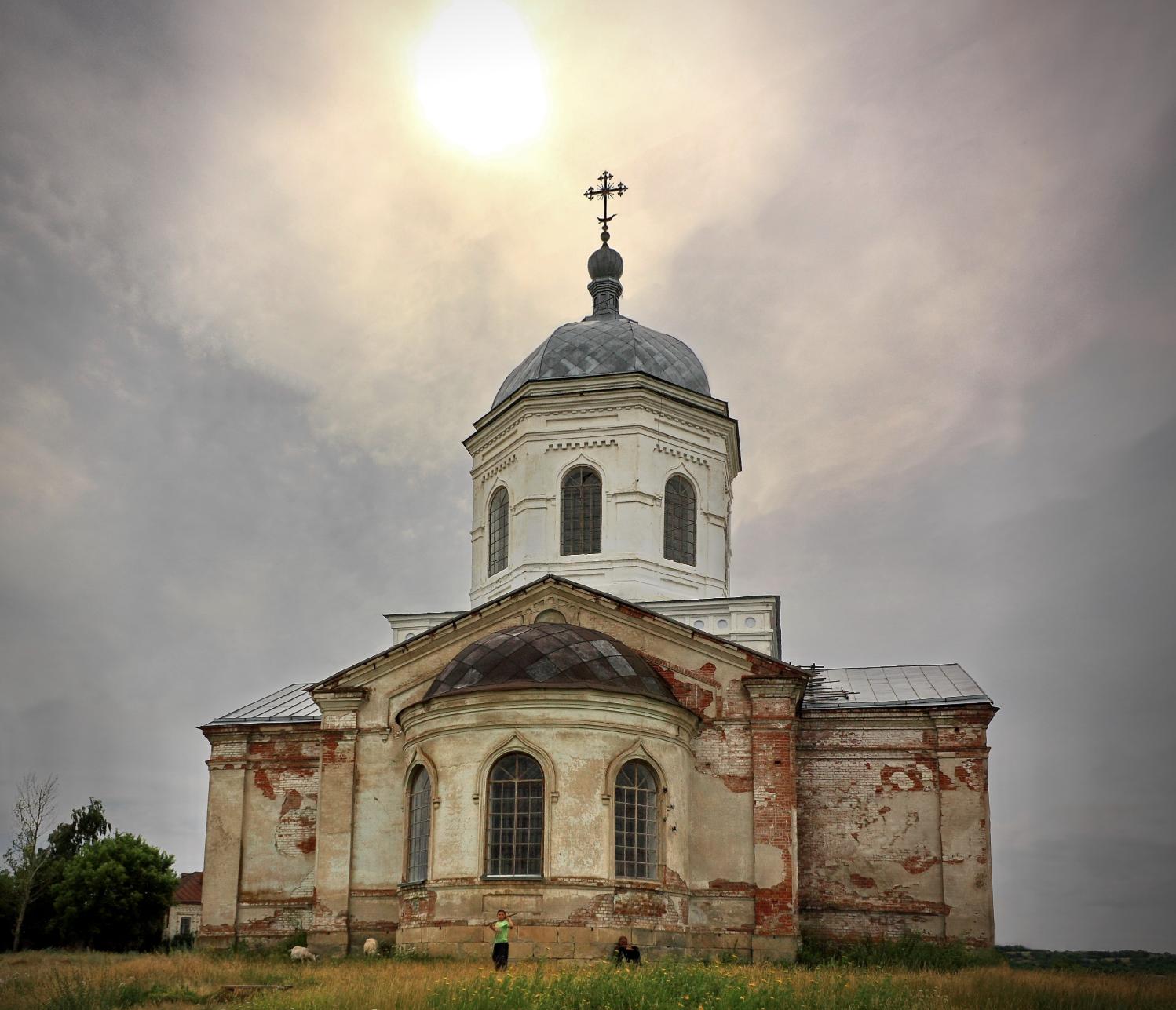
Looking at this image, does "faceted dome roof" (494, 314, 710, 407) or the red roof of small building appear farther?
the red roof of small building

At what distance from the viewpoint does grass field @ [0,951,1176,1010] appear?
12242mm

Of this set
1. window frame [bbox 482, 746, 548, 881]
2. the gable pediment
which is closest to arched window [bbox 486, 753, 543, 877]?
window frame [bbox 482, 746, 548, 881]

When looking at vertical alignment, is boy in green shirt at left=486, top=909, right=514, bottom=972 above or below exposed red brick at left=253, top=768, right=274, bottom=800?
below

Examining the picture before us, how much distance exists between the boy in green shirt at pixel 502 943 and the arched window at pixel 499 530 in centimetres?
995

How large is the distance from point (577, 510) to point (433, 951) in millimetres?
9769

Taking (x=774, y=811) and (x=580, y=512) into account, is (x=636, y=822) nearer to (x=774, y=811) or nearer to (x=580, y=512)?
(x=774, y=811)

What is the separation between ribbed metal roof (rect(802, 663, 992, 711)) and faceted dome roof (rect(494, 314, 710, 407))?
680 centimetres

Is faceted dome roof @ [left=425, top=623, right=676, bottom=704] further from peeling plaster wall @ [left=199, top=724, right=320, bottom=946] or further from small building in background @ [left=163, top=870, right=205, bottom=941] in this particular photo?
small building in background @ [left=163, top=870, right=205, bottom=941]

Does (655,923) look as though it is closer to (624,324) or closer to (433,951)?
(433,951)

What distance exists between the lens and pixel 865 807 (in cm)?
2177

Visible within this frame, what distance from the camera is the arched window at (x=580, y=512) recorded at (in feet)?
81.8

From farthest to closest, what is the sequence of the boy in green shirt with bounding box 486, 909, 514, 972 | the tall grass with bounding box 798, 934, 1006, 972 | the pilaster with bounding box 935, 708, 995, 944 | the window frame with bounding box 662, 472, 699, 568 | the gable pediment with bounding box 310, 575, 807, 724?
the window frame with bounding box 662, 472, 699, 568 < the gable pediment with bounding box 310, 575, 807, 724 < the pilaster with bounding box 935, 708, 995, 944 < the tall grass with bounding box 798, 934, 1006, 972 < the boy in green shirt with bounding box 486, 909, 514, 972

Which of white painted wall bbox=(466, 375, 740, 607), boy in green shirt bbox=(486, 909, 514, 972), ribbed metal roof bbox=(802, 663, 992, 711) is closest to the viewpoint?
boy in green shirt bbox=(486, 909, 514, 972)

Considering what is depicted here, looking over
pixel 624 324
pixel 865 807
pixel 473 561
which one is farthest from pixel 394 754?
pixel 624 324
